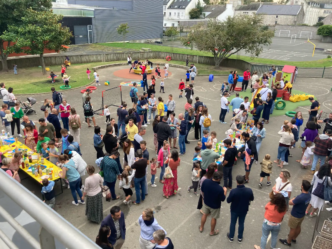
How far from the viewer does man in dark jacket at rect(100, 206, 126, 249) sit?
203 inches

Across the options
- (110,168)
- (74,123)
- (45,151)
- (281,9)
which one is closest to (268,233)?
(110,168)

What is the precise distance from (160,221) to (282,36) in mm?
80627

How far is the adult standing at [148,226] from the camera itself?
5.01 meters

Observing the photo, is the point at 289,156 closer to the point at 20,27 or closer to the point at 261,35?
the point at 261,35

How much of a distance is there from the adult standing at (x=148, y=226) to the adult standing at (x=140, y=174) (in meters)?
2.25

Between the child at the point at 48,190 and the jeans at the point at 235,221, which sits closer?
the jeans at the point at 235,221

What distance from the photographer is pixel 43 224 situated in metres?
1.06

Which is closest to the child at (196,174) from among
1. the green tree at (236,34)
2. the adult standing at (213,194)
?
the adult standing at (213,194)

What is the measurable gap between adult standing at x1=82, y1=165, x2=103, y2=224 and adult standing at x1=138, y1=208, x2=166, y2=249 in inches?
79.3

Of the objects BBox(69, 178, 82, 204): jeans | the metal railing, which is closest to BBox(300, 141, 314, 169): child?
BBox(69, 178, 82, 204): jeans

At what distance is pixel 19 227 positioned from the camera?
1283 mm

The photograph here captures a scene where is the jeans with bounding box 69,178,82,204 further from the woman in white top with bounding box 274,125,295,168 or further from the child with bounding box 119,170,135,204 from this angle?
the woman in white top with bounding box 274,125,295,168

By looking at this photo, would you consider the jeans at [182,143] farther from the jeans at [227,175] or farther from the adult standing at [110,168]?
the adult standing at [110,168]

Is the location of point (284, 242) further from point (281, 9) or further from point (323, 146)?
point (281, 9)
